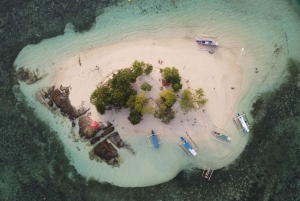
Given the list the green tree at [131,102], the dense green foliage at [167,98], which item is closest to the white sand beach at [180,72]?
the dense green foliage at [167,98]

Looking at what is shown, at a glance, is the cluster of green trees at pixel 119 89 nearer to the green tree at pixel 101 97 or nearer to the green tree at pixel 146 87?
the green tree at pixel 101 97

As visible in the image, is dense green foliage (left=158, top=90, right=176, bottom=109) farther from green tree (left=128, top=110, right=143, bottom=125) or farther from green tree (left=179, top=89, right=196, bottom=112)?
green tree (left=128, top=110, right=143, bottom=125)

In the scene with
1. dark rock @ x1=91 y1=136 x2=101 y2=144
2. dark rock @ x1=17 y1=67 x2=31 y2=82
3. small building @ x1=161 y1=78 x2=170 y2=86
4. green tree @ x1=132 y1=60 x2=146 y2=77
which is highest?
dark rock @ x1=17 y1=67 x2=31 y2=82

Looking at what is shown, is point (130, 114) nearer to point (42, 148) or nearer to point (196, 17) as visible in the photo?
point (42, 148)

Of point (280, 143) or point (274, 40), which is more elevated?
point (274, 40)

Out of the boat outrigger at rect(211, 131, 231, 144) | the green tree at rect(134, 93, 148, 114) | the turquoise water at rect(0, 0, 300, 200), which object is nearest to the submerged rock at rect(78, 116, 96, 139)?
the turquoise water at rect(0, 0, 300, 200)

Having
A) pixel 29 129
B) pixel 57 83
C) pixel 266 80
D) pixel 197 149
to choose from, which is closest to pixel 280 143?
pixel 266 80

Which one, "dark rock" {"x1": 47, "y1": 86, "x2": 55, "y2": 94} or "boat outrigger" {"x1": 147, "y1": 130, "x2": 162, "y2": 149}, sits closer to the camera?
"boat outrigger" {"x1": 147, "y1": 130, "x2": 162, "y2": 149}
